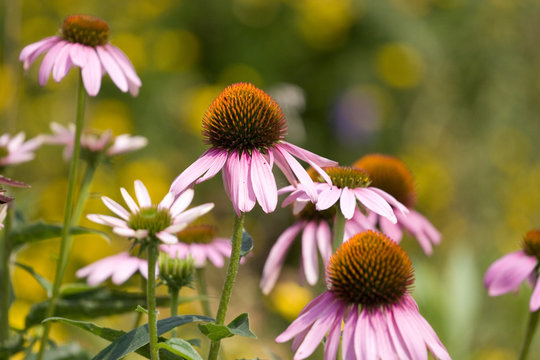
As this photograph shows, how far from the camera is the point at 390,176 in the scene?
1125 mm

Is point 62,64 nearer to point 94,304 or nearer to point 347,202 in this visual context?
point 94,304

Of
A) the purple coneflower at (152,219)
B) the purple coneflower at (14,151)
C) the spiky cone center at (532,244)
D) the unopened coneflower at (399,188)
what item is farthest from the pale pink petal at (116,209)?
the spiky cone center at (532,244)

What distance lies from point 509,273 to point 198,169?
500 mm

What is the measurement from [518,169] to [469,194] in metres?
0.28

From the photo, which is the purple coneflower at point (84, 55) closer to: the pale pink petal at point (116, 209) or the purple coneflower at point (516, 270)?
the pale pink petal at point (116, 209)

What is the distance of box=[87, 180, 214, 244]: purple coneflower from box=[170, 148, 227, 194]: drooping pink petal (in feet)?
0.05

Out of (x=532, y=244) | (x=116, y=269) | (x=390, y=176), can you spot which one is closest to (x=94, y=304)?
(x=116, y=269)

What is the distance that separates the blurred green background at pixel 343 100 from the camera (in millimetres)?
3001

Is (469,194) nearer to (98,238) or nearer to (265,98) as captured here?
(98,238)

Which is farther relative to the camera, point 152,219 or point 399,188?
point 399,188

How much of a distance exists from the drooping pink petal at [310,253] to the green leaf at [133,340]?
33 cm

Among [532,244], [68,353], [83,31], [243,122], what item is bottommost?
[68,353]

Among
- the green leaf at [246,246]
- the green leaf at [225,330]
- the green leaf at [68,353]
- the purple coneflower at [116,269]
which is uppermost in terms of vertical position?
the green leaf at [246,246]

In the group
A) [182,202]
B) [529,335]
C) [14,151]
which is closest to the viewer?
[182,202]
